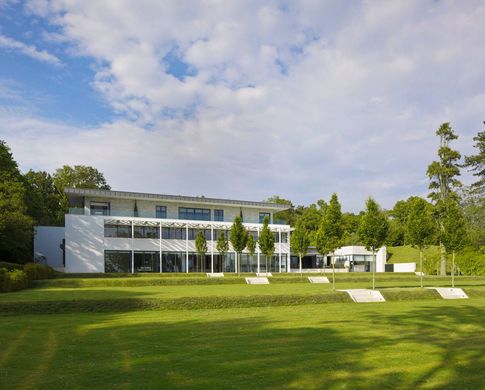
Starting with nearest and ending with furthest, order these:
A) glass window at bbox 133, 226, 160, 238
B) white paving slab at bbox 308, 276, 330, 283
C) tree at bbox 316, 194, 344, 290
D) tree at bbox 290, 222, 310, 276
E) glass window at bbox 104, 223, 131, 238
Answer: tree at bbox 316, 194, 344, 290
white paving slab at bbox 308, 276, 330, 283
glass window at bbox 104, 223, 131, 238
tree at bbox 290, 222, 310, 276
glass window at bbox 133, 226, 160, 238

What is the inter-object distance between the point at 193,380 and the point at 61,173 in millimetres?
73337

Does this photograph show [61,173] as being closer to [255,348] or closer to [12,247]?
[12,247]

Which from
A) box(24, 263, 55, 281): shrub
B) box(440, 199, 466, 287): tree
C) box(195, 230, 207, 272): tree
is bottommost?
box(24, 263, 55, 281): shrub

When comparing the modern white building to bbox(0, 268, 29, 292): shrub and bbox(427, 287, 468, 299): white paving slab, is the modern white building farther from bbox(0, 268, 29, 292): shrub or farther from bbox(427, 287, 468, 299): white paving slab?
bbox(427, 287, 468, 299): white paving slab

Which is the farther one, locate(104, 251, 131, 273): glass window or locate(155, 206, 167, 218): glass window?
locate(155, 206, 167, 218): glass window

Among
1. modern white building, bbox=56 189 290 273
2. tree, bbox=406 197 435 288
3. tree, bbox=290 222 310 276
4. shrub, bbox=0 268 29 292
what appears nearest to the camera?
shrub, bbox=0 268 29 292

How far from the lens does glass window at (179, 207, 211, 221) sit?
170 ft

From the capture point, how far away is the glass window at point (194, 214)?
51734mm

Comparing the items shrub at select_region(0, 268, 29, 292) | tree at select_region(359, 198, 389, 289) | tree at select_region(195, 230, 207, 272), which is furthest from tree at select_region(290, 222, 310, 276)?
shrub at select_region(0, 268, 29, 292)

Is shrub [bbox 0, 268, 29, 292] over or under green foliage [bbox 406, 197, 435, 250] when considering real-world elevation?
under

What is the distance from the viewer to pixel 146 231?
4744 centimetres

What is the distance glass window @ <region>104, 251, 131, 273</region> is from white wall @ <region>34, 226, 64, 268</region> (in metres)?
8.81

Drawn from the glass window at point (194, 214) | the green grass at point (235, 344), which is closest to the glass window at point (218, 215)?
the glass window at point (194, 214)

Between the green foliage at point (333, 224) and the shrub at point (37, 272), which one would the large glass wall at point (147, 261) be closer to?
the shrub at point (37, 272)
